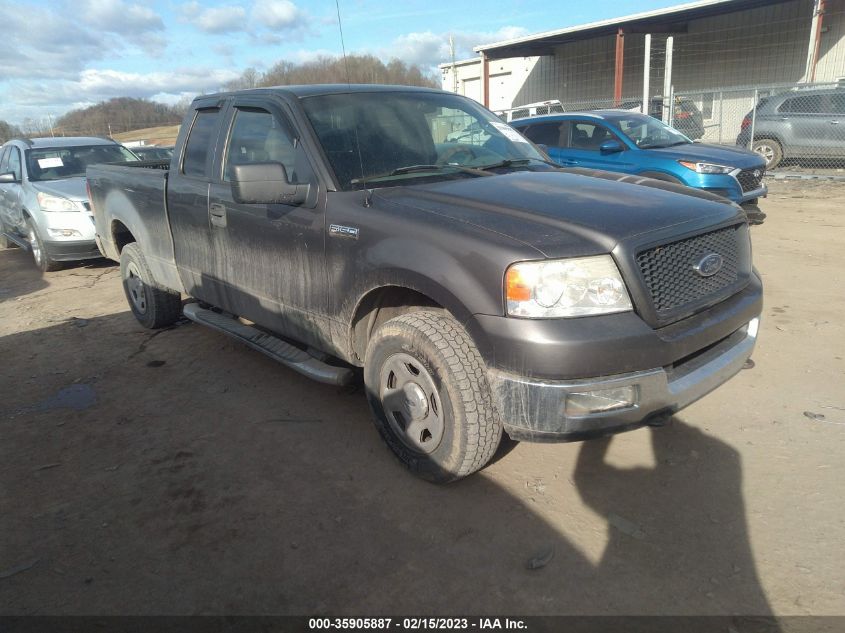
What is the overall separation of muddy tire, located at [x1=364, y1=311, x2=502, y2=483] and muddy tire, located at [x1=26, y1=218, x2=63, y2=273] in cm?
710

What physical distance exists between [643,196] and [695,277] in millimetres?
508

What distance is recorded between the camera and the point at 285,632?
2.23m

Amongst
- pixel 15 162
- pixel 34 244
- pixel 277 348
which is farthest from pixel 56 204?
pixel 277 348

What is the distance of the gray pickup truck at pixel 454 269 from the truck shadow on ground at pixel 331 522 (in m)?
0.37

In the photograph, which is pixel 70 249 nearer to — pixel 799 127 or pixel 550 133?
pixel 550 133

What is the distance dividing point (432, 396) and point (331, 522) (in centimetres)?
75

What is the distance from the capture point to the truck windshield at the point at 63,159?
343 inches

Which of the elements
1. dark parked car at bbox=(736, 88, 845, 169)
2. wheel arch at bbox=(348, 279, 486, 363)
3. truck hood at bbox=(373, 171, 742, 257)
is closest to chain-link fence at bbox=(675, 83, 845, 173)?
dark parked car at bbox=(736, 88, 845, 169)

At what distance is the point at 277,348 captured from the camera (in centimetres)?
389

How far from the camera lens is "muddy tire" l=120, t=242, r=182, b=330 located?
17.5 feet

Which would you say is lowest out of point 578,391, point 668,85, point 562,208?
point 578,391

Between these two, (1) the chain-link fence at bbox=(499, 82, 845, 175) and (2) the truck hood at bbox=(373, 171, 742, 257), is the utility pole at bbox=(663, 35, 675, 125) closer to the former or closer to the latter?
(1) the chain-link fence at bbox=(499, 82, 845, 175)

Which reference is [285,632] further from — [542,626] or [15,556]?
[15,556]

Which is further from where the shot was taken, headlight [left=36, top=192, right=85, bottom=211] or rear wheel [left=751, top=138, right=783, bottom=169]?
rear wheel [left=751, top=138, right=783, bottom=169]
